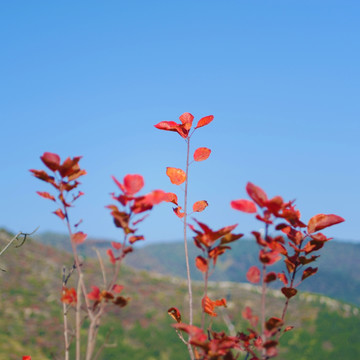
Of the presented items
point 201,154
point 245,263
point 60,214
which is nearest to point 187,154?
point 201,154

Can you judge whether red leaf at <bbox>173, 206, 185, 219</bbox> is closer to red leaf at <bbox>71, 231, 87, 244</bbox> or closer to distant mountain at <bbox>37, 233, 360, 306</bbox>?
red leaf at <bbox>71, 231, 87, 244</bbox>

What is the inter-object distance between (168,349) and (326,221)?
20.9 ft

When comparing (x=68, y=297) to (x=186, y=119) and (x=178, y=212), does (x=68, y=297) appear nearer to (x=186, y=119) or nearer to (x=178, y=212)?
(x=178, y=212)

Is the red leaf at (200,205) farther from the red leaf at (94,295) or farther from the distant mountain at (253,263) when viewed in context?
the distant mountain at (253,263)

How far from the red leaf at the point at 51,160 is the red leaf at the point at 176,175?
1.49 ft

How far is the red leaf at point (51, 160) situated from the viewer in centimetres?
108

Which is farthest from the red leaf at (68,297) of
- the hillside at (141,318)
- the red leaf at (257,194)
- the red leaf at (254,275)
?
the hillside at (141,318)

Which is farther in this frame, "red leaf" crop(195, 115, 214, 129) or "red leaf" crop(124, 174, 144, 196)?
"red leaf" crop(195, 115, 214, 129)

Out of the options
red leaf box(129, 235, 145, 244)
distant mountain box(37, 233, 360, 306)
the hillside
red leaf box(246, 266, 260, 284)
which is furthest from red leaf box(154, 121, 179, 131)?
distant mountain box(37, 233, 360, 306)

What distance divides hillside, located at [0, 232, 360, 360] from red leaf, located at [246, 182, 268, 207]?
531 cm

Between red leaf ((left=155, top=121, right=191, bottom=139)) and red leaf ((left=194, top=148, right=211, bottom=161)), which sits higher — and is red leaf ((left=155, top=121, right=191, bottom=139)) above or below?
above

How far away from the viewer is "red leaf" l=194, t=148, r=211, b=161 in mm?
1418

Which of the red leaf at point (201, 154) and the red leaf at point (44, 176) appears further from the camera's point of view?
the red leaf at point (201, 154)

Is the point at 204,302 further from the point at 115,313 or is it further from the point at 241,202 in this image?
the point at 115,313
